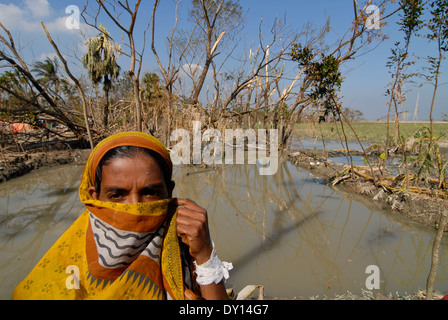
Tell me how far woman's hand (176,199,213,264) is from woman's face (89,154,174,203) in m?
0.12

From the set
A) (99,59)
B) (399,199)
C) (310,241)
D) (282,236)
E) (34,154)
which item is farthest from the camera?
(99,59)

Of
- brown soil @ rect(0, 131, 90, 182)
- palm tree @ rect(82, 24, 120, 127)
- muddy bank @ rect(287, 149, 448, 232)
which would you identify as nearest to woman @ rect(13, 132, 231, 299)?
muddy bank @ rect(287, 149, 448, 232)

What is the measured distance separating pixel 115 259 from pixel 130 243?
7 cm

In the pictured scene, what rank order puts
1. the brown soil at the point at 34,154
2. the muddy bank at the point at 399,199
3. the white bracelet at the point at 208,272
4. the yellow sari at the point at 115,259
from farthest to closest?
the brown soil at the point at 34,154 < the muddy bank at the point at 399,199 < the white bracelet at the point at 208,272 < the yellow sari at the point at 115,259

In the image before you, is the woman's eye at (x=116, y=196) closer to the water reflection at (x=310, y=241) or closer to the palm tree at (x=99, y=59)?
the water reflection at (x=310, y=241)

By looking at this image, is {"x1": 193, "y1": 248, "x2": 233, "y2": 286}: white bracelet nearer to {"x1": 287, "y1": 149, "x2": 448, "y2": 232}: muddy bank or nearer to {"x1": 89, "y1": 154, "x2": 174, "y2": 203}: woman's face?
{"x1": 89, "y1": 154, "x2": 174, "y2": 203}: woman's face

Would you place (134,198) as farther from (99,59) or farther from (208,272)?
(99,59)

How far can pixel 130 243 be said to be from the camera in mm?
924

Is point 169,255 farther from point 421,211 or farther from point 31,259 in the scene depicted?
point 421,211

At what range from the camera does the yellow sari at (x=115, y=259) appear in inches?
35.0

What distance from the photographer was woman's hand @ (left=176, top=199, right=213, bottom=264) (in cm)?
95

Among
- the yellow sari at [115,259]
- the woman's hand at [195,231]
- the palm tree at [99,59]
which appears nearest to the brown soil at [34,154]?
the palm tree at [99,59]

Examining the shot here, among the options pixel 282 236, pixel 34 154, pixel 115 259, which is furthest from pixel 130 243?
pixel 34 154

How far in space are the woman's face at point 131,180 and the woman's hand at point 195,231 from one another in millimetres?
120
